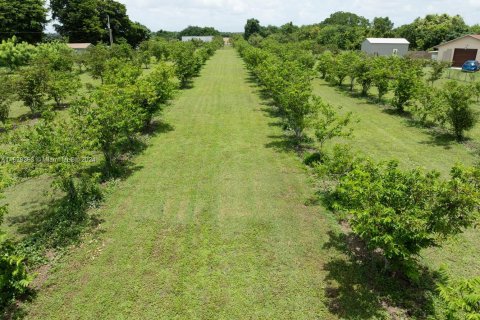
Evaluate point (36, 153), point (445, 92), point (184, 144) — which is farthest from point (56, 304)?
point (445, 92)

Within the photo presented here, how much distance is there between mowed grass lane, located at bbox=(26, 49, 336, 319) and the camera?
7504 millimetres

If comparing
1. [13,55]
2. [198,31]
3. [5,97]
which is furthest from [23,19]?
[198,31]

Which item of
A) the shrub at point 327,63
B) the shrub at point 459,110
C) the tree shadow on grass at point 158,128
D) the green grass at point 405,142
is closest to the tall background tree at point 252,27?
the shrub at point 327,63

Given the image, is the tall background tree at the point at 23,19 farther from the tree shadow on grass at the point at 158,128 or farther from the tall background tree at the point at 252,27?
the tall background tree at the point at 252,27

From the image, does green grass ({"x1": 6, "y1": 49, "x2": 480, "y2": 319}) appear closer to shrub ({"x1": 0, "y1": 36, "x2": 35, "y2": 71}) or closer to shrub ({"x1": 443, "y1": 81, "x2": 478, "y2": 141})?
shrub ({"x1": 443, "y1": 81, "x2": 478, "y2": 141})

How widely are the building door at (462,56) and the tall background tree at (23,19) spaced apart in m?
69.6

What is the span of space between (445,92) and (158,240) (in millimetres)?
16994

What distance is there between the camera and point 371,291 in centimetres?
773

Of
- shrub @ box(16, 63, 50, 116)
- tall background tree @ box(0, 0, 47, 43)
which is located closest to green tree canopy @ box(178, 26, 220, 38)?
tall background tree @ box(0, 0, 47, 43)

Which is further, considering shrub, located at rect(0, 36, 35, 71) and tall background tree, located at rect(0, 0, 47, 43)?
tall background tree, located at rect(0, 0, 47, 43)

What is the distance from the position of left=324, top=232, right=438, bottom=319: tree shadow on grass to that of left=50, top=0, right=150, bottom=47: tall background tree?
7127 centimetres

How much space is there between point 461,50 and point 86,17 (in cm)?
6921

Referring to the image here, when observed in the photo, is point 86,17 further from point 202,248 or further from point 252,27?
point 202,248

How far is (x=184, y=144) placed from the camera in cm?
1789
